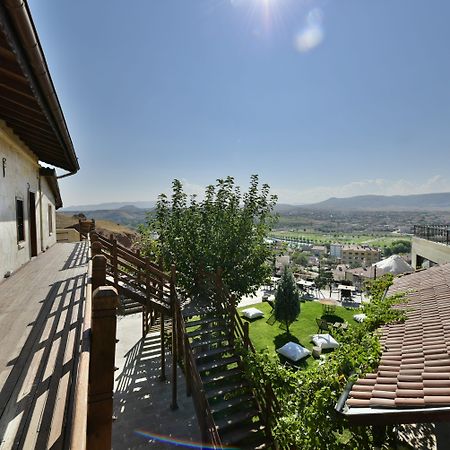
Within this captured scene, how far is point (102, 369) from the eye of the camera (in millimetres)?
1783

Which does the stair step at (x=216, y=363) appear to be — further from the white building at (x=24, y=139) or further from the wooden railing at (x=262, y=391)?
the white building at (x=24, y=139)

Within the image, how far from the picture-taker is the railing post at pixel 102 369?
67.7 inches

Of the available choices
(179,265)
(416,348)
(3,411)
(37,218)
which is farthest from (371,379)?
(37,218)

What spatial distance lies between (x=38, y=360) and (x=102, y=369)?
55.7 inches

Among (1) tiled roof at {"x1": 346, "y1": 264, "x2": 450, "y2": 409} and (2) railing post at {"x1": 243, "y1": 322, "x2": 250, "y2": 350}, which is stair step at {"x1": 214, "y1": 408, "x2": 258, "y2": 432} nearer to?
(2) railing post at {"x1": 243, "y1": 322, "x2": 250, "y2": 350}

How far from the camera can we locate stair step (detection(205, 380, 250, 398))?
24.4 ft

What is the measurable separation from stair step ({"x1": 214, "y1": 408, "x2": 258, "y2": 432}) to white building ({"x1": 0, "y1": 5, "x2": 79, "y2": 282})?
6.46 metres

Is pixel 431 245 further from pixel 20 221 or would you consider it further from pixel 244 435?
pixel 20 221

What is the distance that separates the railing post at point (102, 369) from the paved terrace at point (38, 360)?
19 cm

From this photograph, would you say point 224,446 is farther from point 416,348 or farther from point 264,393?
point 416,348

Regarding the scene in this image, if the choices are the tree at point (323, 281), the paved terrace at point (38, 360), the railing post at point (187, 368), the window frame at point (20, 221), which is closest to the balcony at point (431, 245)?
the railing post at point (187, 368)

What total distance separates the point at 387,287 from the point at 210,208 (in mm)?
7141

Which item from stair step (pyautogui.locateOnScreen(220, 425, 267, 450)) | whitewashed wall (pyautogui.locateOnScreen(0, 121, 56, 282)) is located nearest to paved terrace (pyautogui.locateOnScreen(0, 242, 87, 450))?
whitewashed wall (pyautogui.locateOnScreen(0, 121, 56, 282))

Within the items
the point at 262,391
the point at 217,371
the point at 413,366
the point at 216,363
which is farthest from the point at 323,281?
the point at 413,366
